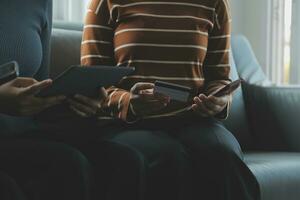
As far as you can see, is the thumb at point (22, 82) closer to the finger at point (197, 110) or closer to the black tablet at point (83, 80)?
the black tablet at point (83, 80)

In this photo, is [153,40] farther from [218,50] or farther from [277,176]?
[277,176]

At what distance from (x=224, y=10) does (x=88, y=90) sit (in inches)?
21.4

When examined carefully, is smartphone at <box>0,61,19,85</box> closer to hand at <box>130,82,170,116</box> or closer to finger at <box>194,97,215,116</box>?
hand at <box>130,82,170,116</box>

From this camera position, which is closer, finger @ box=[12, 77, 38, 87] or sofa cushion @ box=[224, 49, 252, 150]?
finger @ box=[12, 77, 38, 87]

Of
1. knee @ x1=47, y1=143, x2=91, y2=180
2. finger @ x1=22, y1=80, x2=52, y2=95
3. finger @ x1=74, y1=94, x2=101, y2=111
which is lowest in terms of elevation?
knee @ x1=47, y1=143, x2=91, y2=180

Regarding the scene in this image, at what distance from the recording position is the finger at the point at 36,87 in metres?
1.17

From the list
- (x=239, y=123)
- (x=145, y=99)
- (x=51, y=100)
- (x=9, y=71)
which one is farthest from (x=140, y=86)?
(x=239, y=123)

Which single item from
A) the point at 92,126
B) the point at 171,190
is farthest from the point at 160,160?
the point at 92,126

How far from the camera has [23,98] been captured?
47.3 inches

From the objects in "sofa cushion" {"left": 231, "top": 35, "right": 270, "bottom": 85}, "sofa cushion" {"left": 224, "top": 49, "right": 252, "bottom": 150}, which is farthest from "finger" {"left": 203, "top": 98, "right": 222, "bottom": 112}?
"sofa cushion" {"left": 231, "top": 35, "right": 270, "bottom": 85}

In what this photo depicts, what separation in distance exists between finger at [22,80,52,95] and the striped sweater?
1.13ft

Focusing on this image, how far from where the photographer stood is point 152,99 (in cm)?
138

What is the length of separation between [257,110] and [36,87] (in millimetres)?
1059

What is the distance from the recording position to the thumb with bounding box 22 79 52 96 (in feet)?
3.82
